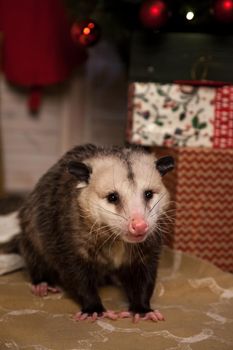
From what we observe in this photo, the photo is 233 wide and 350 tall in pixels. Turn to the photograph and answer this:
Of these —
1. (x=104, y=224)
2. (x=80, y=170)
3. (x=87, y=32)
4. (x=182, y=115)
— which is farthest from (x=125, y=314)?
(x=87, y=32)

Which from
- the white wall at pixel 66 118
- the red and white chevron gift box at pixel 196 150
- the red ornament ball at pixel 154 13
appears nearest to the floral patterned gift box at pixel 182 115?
the red and white chevron gift box at pixel 196 150

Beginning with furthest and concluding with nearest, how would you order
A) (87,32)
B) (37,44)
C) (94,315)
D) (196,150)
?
(37,44), (87,32), (196,150), (94,315)

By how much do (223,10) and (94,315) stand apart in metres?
1.31

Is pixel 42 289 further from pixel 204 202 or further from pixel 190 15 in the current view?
pixel 190 15

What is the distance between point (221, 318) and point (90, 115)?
2189 millimetres

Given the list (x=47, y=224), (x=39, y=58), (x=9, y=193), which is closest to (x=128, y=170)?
(x=47, y=224)

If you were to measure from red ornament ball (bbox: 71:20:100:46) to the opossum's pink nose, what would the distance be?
48.3 inches

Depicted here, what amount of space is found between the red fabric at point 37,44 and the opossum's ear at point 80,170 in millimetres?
1872

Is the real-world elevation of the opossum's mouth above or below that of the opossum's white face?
below

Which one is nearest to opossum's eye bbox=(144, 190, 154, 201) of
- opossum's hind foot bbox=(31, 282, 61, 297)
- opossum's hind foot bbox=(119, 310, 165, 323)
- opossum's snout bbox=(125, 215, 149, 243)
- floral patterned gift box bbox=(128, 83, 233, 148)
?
opossum's snout bbox=(125, 215, 149, 243)

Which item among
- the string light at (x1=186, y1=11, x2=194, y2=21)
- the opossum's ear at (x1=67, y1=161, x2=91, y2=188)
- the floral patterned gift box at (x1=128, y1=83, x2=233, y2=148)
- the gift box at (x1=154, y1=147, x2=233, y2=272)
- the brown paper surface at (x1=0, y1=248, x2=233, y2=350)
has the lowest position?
the brown paper surface at (x1=0, y1=248, x2=233, y2=350)

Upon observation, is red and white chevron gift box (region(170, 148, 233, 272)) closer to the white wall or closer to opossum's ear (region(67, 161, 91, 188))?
opossum's ear (region(67, 161, 91, 188))

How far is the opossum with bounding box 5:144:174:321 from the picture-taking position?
166 cm

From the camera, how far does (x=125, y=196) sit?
164 centimetres
